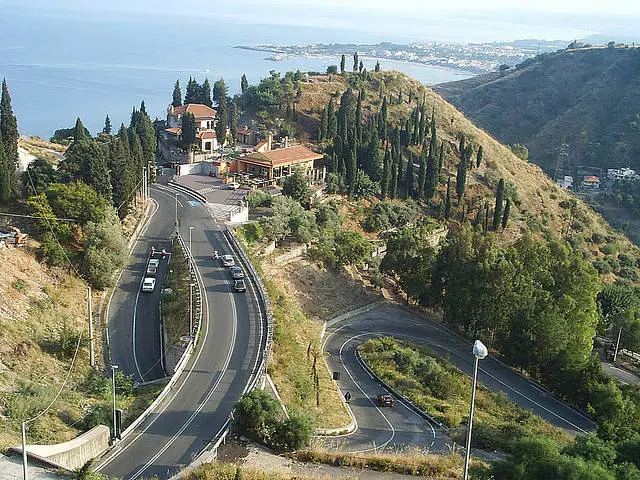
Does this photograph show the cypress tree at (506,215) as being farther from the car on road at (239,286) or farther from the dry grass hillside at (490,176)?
the car on road at (239,286)

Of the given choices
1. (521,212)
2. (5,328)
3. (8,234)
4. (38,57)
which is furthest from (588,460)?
(38,57)

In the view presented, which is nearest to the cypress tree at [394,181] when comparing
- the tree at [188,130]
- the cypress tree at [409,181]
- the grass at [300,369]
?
the cypress tree at [409,181]

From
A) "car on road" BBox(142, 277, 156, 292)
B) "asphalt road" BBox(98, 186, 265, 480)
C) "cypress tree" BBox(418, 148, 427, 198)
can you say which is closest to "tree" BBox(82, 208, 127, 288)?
"car on road" BBox(142, 277, 156, 292)

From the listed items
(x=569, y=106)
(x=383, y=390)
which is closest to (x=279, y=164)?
(x=383, y=390)

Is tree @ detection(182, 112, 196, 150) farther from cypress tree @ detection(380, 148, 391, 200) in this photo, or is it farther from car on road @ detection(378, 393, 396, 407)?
car on road @ detection(378, 393, 396, 407)

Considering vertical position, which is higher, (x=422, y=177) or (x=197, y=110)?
(x=197, y=110)

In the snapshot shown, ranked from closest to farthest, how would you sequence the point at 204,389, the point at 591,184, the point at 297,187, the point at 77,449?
the point at 77,449 → the point at 204,389 → the point at 297,187 → the point at 591,184

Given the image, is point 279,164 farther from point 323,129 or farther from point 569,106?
point 569,106
